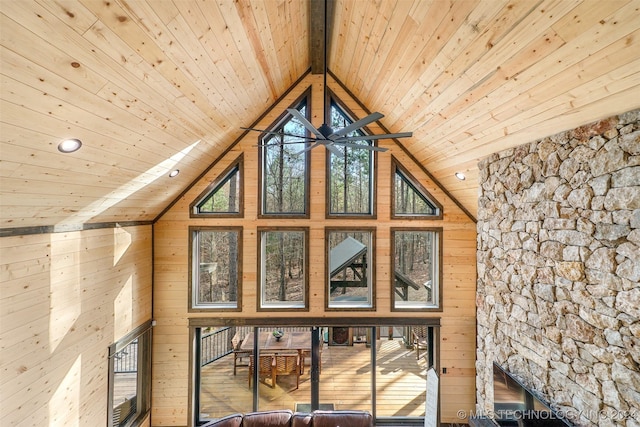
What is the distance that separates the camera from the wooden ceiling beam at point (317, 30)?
155 inches

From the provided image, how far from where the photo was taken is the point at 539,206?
3410 millimetres

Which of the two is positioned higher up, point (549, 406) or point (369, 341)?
point (549, 406)

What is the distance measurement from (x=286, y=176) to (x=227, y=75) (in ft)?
8.73

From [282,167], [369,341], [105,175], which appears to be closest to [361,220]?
[282,167]

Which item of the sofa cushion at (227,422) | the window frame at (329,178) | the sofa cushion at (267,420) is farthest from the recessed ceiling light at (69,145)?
the sofa cushion at (267,420)

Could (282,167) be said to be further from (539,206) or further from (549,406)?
(549,406)

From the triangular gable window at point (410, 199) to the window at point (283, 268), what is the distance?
192cm

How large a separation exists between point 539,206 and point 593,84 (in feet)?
4.64

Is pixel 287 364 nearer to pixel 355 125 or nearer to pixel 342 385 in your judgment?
pixel 342 385

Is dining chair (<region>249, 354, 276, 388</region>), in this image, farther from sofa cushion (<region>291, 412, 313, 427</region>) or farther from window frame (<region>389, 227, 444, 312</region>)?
window frame (<region>389, 227, 444, 312</region>)

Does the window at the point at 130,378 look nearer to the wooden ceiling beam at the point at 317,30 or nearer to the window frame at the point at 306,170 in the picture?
the window frame at the point at 306,170

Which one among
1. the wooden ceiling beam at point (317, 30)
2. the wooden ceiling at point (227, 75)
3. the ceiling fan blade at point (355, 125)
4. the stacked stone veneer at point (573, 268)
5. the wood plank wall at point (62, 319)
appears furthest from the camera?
the wooden ceiling beam at point (317, 30)

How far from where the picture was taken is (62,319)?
3.67 metres

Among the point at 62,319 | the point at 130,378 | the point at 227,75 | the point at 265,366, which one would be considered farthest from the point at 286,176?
the point at 130,378
